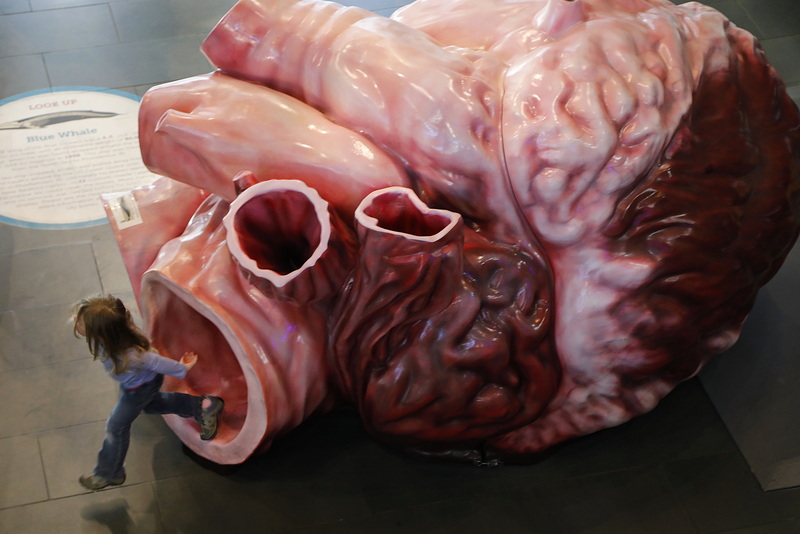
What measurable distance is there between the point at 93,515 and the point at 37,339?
22.6 inches

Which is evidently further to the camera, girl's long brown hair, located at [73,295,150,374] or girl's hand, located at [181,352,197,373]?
girl's hand, located at [181,352,197,373]

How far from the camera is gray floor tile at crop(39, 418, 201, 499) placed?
222 cm

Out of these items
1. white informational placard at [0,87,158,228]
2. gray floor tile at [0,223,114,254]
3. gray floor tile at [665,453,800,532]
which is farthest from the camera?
white informational placard at [0,87,158,228]

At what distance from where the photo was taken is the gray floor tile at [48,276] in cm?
258

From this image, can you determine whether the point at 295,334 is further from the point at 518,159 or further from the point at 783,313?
the point at 783,313

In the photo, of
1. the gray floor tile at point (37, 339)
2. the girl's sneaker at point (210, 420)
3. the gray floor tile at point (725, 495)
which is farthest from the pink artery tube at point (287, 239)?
the gray floor tile at point (725, 495)

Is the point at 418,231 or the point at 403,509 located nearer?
the point at 418,231

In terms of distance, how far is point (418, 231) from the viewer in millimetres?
1854

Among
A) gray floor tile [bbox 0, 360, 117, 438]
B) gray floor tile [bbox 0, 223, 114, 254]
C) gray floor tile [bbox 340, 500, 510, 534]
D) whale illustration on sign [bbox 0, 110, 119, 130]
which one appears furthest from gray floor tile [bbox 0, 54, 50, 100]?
gray floor tile [bbox 340, 500, 510, 534]

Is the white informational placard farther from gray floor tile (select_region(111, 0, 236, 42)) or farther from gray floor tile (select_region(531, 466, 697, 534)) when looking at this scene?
gray floor tile (select_region(531, 466, 697, 534))

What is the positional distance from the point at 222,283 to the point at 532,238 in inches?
26.9

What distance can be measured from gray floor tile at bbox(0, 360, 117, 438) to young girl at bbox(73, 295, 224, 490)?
0.21 m

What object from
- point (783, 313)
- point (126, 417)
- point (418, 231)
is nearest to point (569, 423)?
point (418, 231)

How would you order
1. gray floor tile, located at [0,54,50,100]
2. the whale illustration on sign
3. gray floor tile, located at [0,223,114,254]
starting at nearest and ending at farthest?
gray floor tile, located at [0,223,114,254]
the whale illustration on sign
gray floor tile, located at [0,54,50,100]
